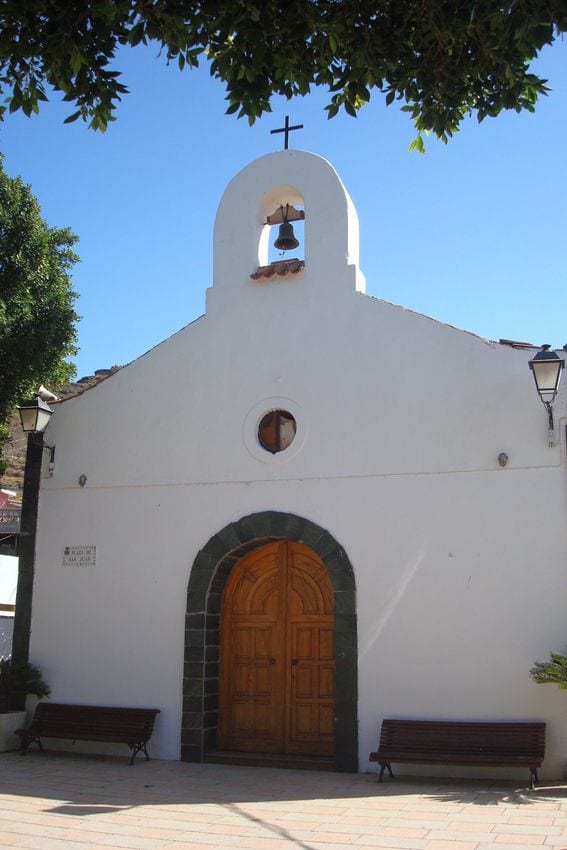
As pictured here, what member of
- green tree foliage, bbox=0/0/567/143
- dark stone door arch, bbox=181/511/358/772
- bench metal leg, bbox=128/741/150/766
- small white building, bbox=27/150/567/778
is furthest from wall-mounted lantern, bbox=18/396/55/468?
green tree foliage, bbox=0/0/567/143

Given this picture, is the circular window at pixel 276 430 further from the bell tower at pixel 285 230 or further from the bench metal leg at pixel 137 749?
the bench metal leg at pixel 137 749

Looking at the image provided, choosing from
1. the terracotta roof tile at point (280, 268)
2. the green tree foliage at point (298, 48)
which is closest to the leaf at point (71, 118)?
the green tree foliage at point (298, 48)

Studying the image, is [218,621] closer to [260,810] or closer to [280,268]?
[260,810]

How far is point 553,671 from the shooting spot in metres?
7.64

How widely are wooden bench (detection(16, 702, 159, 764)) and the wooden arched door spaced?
2.91ft

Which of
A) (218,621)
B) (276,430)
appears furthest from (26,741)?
(276,430)

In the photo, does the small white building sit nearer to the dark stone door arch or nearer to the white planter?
the dark stone door arch

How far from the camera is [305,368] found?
31.8 feet

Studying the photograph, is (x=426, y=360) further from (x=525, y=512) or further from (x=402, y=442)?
(x=525, y=512)

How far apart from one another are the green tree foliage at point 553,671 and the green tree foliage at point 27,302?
7.63 metres

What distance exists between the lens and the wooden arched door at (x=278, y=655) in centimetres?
920

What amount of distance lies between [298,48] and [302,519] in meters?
5.05

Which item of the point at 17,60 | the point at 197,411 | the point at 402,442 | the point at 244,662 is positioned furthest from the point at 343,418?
the point at 17,60

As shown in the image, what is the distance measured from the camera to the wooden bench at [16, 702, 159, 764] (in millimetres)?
9188
